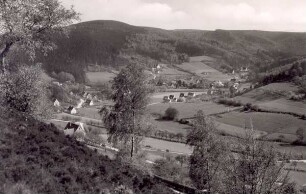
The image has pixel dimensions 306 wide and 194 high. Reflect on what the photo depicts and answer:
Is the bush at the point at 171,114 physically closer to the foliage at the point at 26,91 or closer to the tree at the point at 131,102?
the foliage at the point at 26,91

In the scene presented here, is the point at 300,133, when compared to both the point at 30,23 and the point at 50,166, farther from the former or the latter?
the point at 50,166

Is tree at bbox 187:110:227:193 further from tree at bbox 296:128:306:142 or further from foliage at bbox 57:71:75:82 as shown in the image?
foliage at bbox 57:71:75:82

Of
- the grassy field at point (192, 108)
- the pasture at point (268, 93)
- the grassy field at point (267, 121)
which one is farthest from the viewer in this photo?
the pasture at point (268, 93)

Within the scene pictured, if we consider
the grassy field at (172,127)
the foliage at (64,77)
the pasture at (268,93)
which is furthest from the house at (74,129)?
the foliage at (64,77)

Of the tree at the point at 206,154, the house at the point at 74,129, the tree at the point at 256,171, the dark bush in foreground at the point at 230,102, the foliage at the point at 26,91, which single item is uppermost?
the foliage at the point at 26,91

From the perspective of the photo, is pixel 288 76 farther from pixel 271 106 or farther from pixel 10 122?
pixel 10 122

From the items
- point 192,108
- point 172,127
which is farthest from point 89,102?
point 172,127
